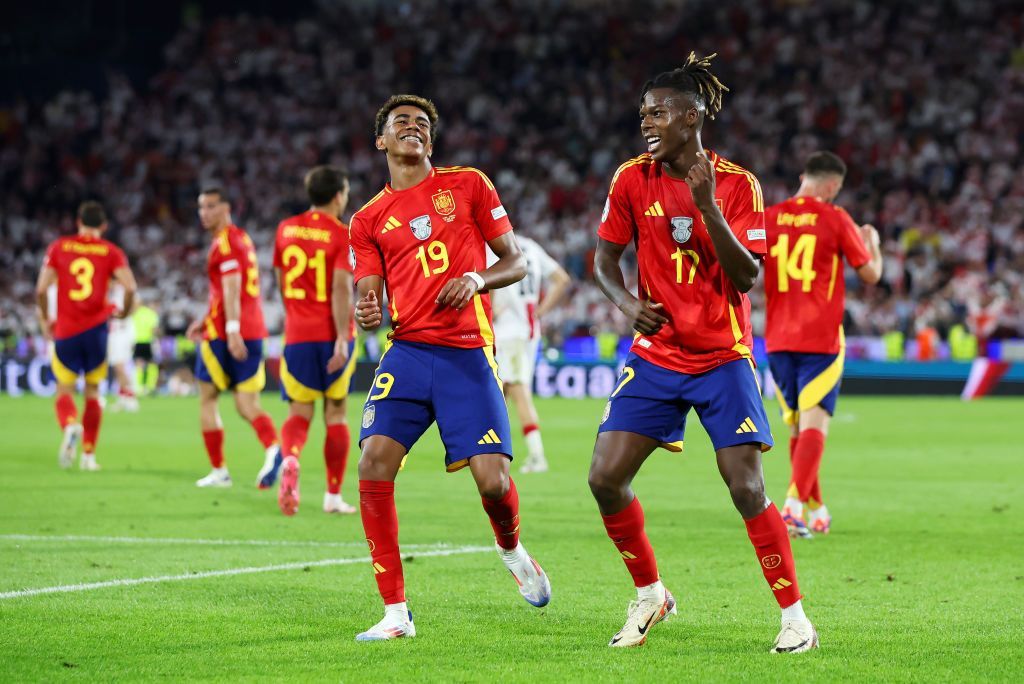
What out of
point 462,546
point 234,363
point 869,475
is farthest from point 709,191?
point 869,475

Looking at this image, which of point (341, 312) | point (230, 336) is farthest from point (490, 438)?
point (230, 336)

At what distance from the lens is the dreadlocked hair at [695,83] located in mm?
5836

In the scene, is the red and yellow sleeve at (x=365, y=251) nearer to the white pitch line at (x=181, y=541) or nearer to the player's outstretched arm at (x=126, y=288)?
the white pitch line at (x=181, y=541)

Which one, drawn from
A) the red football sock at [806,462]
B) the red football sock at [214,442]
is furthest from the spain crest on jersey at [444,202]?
the red football sock at [214,442]

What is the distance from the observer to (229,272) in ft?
39.6

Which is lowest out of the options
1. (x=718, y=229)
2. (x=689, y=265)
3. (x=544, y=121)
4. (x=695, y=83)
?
(x=689, y=265)

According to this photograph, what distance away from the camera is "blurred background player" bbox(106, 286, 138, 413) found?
74.5ft

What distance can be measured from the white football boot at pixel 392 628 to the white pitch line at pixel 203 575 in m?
1.91

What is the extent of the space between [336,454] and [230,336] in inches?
72.0

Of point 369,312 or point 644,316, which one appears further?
point 369,312

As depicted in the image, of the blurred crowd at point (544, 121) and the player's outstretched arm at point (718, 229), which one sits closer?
the player's outstretched arm at point (718, 229)

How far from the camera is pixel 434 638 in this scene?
6000 mm

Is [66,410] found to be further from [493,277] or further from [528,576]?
[493,277]

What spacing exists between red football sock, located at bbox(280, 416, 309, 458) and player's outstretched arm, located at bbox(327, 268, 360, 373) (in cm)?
46
